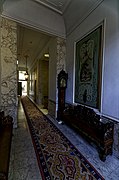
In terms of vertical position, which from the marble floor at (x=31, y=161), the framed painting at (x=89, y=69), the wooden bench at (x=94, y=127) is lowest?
the marble floor at (x=31, y=161)

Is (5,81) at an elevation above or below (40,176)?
above

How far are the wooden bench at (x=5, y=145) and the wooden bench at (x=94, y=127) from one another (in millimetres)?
1603

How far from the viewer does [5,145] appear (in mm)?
1696

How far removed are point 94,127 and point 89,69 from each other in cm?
151

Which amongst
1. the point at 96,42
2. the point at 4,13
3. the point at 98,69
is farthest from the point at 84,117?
the point at 4,13

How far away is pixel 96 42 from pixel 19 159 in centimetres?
302

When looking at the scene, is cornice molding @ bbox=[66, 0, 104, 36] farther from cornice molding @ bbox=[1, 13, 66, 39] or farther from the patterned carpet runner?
the patterned carpet runner

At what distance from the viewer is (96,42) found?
2893mm

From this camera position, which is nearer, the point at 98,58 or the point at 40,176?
the point at 40,176

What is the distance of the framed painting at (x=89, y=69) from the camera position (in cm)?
283

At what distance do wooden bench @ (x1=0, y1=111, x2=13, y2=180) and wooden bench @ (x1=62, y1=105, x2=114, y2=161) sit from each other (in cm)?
160

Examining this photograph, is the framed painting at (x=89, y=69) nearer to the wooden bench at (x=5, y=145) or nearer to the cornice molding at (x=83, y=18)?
the cornice molding at (x=83, y=18)

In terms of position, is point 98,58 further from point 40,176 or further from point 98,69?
point 40,176

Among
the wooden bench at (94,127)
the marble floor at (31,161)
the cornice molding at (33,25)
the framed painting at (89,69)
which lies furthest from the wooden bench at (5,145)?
the cornice molding at (33,25)
